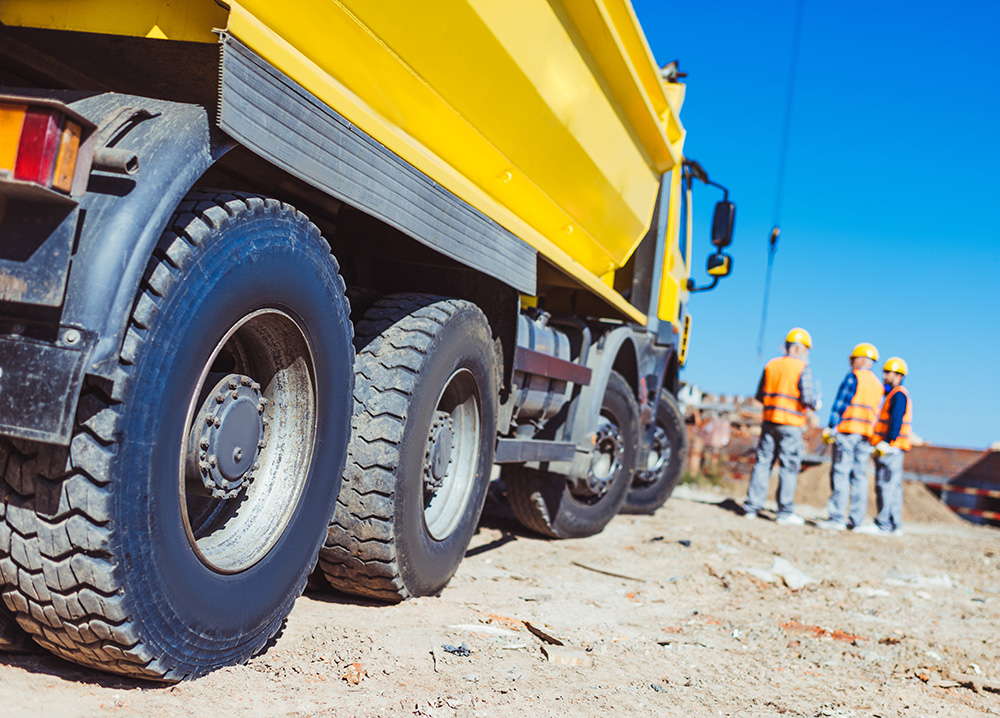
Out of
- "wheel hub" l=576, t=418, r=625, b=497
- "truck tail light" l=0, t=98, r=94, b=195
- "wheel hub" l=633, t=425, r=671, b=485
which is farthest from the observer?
"wheel hub" l=633, t=425, r=671, b=485

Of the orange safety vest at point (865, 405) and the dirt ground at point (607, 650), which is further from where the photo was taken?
the orange safety vest at point (865, 405)

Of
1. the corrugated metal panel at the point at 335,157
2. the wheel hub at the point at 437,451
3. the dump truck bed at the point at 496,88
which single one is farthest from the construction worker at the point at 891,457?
the corrugated metal panel at the point at 335,157

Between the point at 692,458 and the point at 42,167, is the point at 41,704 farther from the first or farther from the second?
the point at 692,458

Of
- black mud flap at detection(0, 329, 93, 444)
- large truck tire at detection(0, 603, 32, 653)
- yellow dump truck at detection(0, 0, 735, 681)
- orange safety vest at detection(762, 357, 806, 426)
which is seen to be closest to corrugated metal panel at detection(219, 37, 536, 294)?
yellow dump truck at detection(0, 0, 735, 681)

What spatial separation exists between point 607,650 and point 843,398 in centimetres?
725

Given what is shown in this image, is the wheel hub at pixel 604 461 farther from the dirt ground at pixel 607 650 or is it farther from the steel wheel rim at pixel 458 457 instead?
the steel wheel rim at pixel 458 457

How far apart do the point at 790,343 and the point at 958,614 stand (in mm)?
4820

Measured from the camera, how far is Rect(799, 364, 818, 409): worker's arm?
8719mm

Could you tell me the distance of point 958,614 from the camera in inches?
186

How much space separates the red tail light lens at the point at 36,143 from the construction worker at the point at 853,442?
349 inches

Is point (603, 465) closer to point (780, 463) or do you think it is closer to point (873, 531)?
point (780, 463)

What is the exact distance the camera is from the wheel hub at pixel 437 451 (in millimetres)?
3186

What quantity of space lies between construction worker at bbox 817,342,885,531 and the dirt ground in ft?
10.3

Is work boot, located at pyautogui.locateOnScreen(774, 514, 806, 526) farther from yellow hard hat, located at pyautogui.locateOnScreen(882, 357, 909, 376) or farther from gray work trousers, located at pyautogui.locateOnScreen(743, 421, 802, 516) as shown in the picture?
yellow hard hat, located at pyautogui.locateOnScreen(882, 357, 909, 376)
